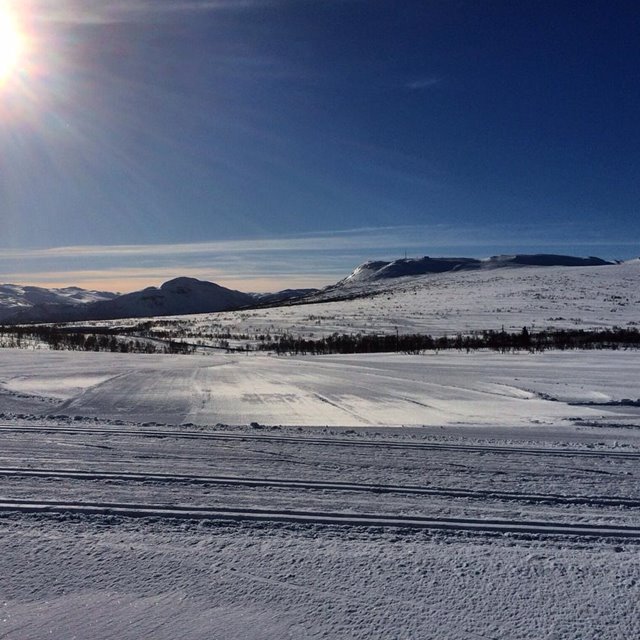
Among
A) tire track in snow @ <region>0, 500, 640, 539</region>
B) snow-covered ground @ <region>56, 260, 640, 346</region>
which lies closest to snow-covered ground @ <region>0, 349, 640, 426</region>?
tire track in snow @ <region>0, 500, 640, 539</region>

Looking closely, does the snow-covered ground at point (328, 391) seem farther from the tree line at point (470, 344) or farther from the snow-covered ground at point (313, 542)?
the tree line at point (470, 344)

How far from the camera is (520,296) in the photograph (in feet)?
201

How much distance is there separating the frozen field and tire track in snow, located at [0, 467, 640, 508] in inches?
1.2

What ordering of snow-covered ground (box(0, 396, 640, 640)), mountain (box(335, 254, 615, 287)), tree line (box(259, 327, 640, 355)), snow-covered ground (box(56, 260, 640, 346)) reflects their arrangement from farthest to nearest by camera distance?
mountain (box(335, 254, 615, 287)), snow-covered ground (box(56, 260, 640, 346)), tree line (box(259, 327, 640, 355)), snow-covered ground (box(0, 396, 640, 640))

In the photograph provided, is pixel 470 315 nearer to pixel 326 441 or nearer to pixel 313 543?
pixel 326 441

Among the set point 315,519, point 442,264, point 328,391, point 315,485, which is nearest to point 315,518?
point 315,519

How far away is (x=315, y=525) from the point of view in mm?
4637

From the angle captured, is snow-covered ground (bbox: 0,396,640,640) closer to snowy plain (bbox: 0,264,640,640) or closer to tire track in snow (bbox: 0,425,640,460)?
snowy plain (bbox: 0,264,640,640)

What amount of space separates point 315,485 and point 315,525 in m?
1.03

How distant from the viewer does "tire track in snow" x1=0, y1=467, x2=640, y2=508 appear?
5357 mm

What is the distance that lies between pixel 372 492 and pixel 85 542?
264cm

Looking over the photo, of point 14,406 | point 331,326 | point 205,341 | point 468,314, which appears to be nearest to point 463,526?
point 14,406

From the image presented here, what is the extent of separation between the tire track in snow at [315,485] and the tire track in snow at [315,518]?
614mm

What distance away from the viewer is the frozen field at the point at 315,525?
3.40 meters
